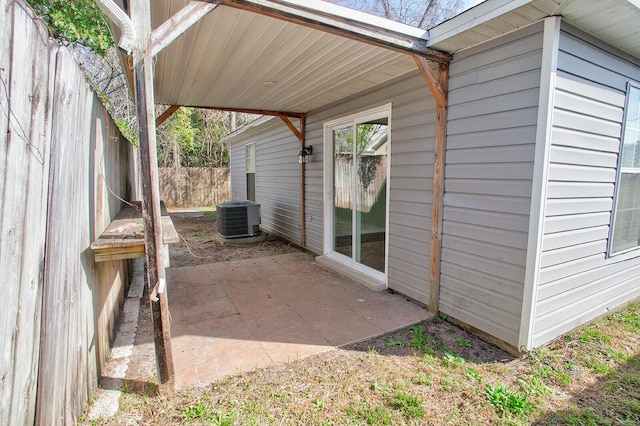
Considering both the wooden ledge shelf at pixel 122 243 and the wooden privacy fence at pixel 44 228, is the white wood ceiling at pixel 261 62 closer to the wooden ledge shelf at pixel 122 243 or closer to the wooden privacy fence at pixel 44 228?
the wooden privacy fence at pixel 44 228

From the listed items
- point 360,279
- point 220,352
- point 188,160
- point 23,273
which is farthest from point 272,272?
point 188,160

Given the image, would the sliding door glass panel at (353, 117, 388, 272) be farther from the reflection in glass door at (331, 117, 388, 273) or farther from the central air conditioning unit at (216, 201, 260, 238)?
the central air conditioning unit at (216, 201, 260, 238)

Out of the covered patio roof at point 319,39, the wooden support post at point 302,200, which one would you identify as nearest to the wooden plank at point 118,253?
the covered patio roof at point 319,39

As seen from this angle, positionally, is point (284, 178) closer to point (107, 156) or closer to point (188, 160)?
point (107, 156)

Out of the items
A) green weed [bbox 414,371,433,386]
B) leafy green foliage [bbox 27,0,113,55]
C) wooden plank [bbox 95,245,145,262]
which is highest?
leafy green foliage [bbox 27,0,113,55]

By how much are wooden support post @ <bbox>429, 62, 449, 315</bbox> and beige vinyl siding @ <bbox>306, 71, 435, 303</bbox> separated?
108 millimetres

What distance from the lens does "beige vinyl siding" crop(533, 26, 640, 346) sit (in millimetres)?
2346

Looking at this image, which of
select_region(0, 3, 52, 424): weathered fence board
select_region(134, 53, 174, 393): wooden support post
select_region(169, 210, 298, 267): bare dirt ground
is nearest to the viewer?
select_region(0, 3, 52, 424): weathered fence board

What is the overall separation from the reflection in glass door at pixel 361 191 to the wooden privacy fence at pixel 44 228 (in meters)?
2.87

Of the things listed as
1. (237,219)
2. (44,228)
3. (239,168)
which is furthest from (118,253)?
(239,168)

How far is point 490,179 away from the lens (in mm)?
2604

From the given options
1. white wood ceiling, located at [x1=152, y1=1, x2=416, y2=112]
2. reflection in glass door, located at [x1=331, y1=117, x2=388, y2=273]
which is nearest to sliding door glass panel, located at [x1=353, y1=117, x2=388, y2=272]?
reflection in glass door, located at [x1=331, y1=117, x2=388, y2=273]

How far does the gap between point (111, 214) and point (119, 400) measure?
1418 mm

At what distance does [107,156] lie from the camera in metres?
2.56
